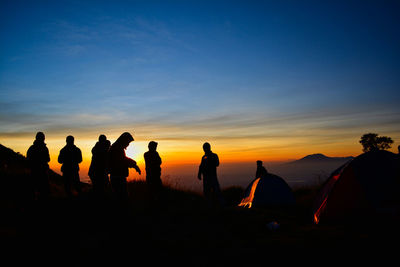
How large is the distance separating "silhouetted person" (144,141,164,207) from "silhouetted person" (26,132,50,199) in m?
3.15

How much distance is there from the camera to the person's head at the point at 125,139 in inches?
317

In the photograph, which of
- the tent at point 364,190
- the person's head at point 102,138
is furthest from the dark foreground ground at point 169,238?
the person's head at point 102,138

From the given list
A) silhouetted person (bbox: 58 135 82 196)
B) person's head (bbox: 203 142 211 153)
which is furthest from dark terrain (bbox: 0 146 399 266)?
person's head (bbox: 203 142 211 153)

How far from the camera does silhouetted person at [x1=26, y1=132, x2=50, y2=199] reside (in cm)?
902

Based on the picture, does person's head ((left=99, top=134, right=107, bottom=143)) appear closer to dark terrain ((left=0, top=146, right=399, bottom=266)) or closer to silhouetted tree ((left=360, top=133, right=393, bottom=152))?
dark terrain ((left=0, top=146, right=399, bottom=266))

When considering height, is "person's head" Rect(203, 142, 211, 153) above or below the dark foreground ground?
above

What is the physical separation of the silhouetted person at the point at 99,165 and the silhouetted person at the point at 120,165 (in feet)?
4.56

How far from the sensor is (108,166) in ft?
26.1

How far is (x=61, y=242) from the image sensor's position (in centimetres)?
593

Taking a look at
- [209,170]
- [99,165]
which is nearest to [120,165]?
[99,165]

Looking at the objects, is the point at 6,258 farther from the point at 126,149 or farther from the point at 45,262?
the point at 126,149

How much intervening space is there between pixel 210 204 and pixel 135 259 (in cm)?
655


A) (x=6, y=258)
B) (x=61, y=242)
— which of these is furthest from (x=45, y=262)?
(x=61, y=242)

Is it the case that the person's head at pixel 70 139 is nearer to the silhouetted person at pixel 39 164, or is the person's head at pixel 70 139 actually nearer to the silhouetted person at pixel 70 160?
the silhouetted person at pixel 70 160
